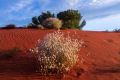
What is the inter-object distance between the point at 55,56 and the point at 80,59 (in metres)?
2.11

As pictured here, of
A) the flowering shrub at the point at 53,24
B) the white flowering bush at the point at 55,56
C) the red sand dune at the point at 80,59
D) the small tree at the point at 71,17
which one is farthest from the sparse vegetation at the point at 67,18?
the white flowering bush at the point at 55,56

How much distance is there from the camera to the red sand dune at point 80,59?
19.0 m

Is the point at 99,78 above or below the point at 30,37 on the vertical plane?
below

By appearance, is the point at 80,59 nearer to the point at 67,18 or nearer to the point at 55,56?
the point at 55,56

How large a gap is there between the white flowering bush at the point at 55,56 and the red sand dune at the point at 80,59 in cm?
35

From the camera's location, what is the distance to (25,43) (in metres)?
22.7

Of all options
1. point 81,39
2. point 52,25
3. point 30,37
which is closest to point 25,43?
point 30,37

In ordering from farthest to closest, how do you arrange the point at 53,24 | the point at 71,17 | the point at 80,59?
the point at 71,17 < the point at 53,24 < the point at 80,59

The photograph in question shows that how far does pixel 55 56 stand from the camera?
1892cm

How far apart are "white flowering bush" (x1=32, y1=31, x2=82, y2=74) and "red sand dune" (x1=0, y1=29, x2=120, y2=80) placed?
350 mm

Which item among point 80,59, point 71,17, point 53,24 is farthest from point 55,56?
point 71,17

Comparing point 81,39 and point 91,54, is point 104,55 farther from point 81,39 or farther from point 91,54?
point 81,39

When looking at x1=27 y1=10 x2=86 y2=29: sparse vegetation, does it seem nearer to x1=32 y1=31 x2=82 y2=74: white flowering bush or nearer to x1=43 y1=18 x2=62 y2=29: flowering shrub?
x1=43 y1=18 x2=62 y2=29: flowering shrub

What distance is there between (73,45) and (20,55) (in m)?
2.88
